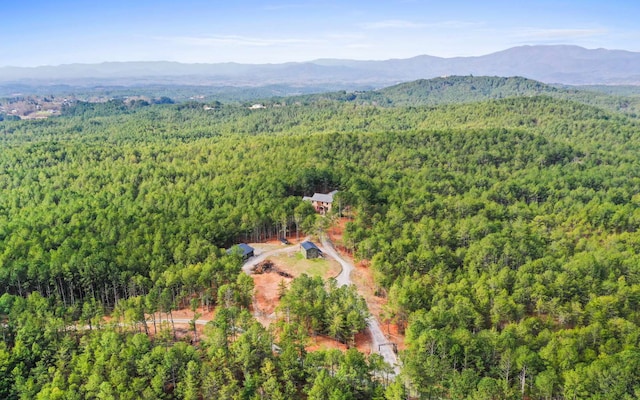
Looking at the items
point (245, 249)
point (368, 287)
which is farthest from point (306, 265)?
point (368, 287)

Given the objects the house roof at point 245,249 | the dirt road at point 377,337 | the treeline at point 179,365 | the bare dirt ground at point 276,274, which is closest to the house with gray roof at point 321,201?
the bare dirt ground at point 276,274

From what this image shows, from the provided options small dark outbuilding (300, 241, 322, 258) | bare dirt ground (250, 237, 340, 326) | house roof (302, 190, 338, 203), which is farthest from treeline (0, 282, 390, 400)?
house roof (302, 190, 338, 203)

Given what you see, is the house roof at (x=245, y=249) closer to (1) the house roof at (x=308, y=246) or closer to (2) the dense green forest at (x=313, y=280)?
(2) the dense green forest at (x=313, y=280)

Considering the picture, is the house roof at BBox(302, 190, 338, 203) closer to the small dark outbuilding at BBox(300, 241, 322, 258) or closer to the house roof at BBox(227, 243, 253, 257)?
the small dark outbuilding at BBox(300, 241, 322, 258)

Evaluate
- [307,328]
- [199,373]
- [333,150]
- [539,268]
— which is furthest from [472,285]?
[333,150]

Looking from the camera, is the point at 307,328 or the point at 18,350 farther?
the point at 307,328

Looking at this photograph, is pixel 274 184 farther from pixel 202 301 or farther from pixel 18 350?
pixel 18 350
